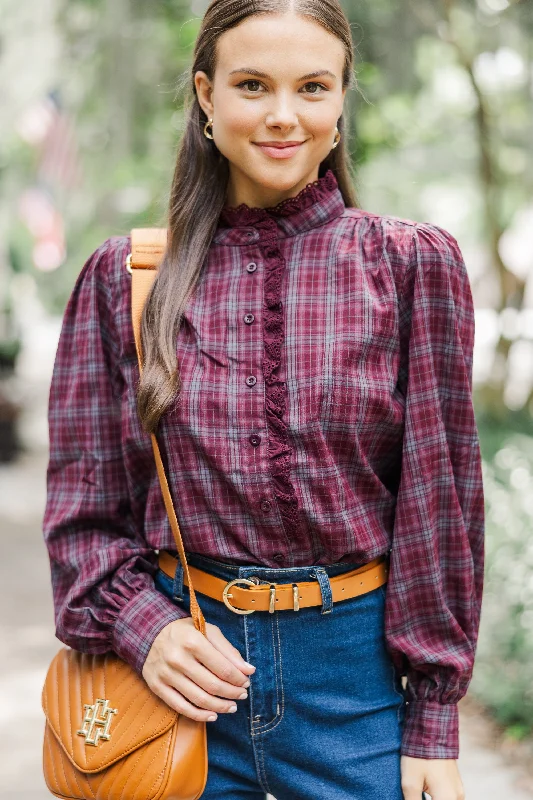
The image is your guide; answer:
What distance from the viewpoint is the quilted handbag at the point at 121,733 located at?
1600mm

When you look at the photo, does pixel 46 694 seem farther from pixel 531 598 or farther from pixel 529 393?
pixel 529 393

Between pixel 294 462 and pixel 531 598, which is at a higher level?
pixel 294 462

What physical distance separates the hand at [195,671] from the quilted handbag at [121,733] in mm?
27

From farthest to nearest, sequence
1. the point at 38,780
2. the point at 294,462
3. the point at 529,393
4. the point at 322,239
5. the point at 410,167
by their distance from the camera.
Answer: the point at 410,167 → the point at 529,393 → the point at 38,780 → the point at 322,239 → the point at 294,462

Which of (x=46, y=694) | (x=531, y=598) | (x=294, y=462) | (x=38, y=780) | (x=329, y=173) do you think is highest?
(x=329, y=173)

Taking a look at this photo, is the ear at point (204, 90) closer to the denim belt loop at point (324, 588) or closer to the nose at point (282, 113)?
the nose at point (282, 113)

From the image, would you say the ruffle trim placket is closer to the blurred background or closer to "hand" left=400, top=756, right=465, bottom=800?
the blurred background

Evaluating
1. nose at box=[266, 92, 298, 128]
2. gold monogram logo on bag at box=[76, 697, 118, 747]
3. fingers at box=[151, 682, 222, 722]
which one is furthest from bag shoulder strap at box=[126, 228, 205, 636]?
nose at box=[266, 92, 298, 128]

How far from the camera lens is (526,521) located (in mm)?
3910

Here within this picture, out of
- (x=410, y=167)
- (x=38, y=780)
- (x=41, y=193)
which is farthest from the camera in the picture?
(x=41, y=193)

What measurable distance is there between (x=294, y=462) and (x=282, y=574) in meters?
0.19

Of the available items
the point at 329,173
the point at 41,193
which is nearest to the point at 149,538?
the point at 329,173

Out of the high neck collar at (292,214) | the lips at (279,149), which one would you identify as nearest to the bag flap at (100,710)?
the high neck collar at (292,214)

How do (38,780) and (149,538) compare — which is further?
(38,780)
